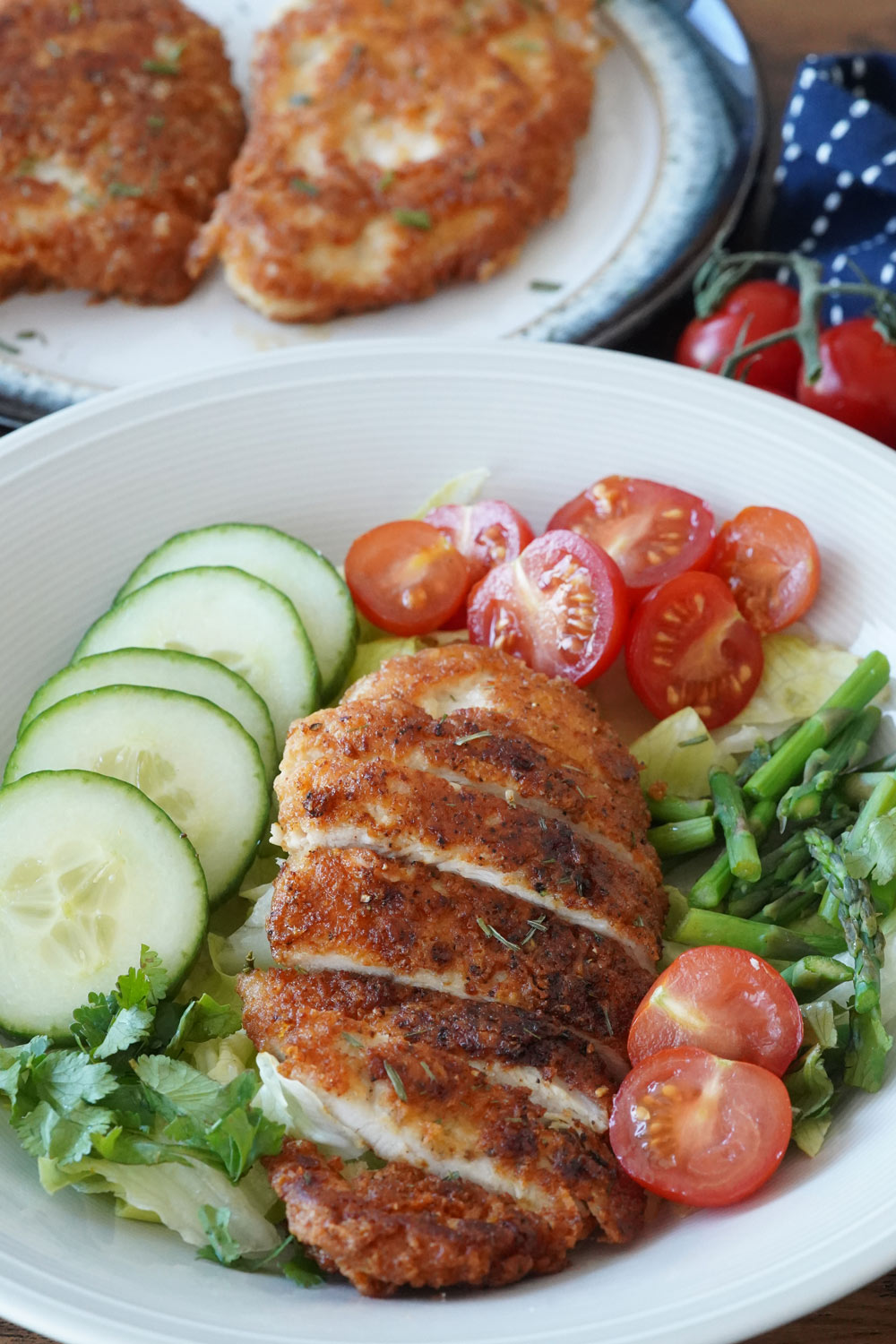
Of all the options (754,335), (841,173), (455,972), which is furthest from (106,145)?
(455,972)

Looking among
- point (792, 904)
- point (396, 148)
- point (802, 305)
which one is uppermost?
point (396, 148)

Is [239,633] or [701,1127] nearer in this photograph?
[701,1127]

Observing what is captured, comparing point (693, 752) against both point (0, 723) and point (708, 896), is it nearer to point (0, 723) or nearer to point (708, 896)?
point (708, 896)

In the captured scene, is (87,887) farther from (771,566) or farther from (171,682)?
(771,566)

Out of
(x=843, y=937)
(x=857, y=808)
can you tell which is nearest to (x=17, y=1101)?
(x=843, y=937)

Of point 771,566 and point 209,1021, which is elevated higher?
point 771,566

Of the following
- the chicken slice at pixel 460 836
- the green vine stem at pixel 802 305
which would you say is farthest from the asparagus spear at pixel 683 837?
the green vine stem at pixel 802 305

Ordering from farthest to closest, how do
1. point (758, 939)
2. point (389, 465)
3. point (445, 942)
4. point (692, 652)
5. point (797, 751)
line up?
point (389, 465) → point (692, 652) → point (797, 751) → point (758, 939) → point (445, 942)
